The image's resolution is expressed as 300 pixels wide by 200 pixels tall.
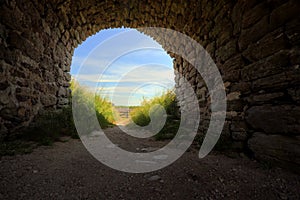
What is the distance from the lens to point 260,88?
1857 millimetres

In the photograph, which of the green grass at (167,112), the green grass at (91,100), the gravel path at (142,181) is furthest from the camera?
the green grass at (91,100)

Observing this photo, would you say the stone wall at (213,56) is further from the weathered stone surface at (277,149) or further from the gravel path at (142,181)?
the gravel path at (142,181)

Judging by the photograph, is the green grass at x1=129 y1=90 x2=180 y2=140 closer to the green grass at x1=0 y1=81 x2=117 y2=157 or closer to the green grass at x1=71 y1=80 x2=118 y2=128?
the green grass at x1=71 y1=80 x2=118 y2=128

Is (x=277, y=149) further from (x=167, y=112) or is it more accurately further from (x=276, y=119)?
(x=167, y=112)

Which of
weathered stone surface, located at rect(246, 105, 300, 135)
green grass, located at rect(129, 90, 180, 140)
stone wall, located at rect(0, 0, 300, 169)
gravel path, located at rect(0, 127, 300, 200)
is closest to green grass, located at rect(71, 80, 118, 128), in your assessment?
stone wall, located at rect(0, 0, 300, 169)

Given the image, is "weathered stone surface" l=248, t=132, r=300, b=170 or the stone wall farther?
the stone wall

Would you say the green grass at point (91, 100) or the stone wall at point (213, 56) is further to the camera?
the green grass at point (91, 100)

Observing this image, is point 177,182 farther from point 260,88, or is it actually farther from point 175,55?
point 175,55

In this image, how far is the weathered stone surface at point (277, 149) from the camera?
4.85 ft

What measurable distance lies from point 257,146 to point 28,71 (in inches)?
135

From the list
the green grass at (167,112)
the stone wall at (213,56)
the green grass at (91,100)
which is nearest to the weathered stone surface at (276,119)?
the stone wall at (213,56)

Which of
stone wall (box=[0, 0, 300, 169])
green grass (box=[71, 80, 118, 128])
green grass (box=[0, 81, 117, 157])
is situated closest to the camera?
stone wall (box=[0, 0, 300, 169])

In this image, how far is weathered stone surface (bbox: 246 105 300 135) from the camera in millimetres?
1500

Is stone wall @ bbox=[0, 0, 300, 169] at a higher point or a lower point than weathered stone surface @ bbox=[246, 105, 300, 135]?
higher
